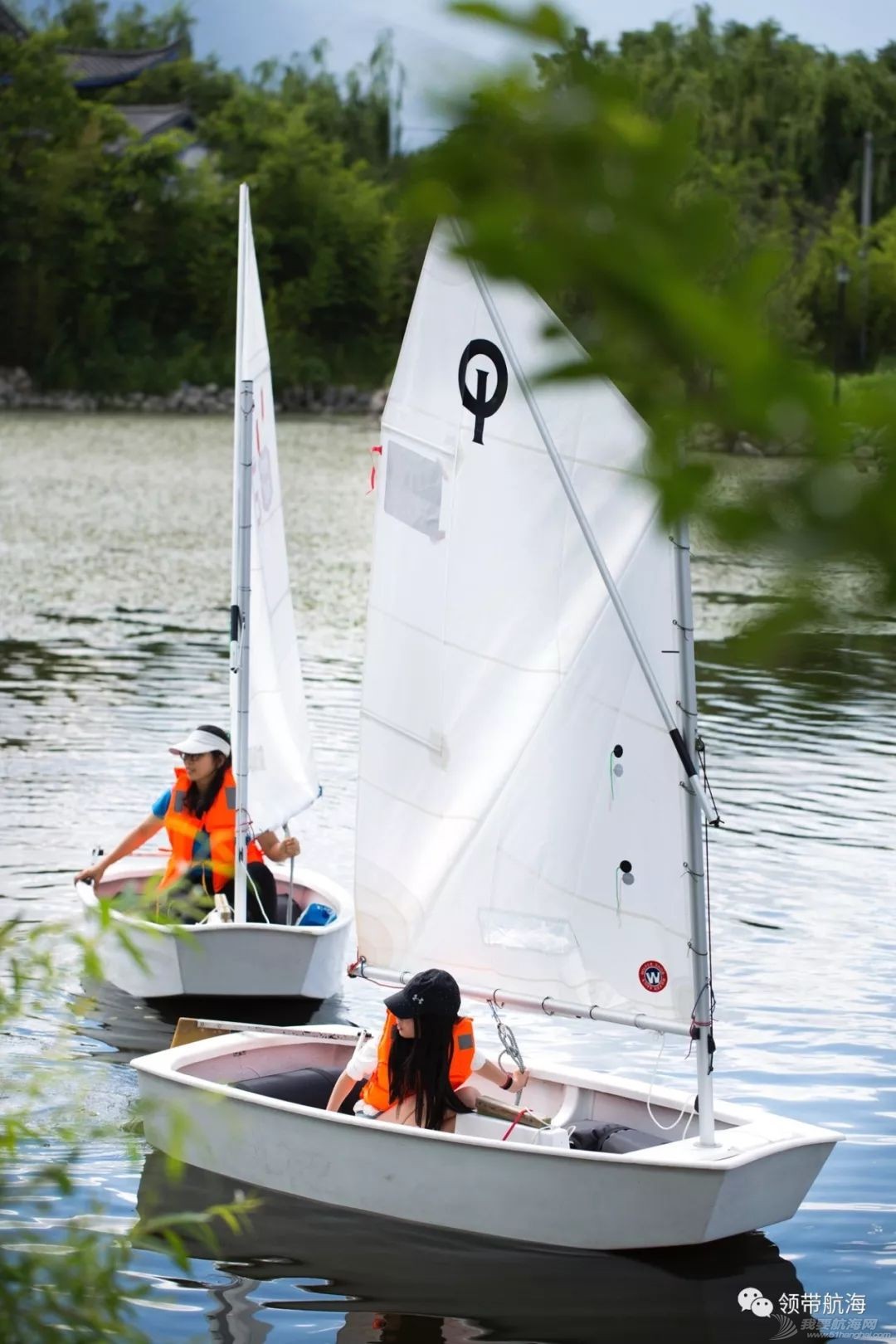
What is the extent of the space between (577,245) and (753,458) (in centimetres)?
22

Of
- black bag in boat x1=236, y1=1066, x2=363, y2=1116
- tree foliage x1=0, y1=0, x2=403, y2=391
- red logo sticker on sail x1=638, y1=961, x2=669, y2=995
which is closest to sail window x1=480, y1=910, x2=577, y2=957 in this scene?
red logo sticker on sail x1=638, y1=961, x2=669, y2=995

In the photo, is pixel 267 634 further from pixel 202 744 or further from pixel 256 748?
pixel 202 744

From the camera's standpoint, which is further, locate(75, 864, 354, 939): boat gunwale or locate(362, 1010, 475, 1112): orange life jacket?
locate(75, 864, 354, 939): boat gunwale

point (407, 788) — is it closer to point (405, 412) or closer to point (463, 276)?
point (405, 412)

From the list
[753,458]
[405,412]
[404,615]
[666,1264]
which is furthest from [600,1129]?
[753,458]

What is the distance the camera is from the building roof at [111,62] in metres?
75.3

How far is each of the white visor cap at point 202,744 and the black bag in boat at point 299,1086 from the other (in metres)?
1.90

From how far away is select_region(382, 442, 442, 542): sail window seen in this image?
23.0 ft

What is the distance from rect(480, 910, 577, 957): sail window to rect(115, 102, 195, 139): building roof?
65.7 m

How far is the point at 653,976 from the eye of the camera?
654cm

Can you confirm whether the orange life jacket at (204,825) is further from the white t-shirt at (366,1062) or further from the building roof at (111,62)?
the building roof at (111,62)

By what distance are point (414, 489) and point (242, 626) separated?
1.95 metres

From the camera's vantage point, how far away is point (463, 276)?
21.8 ft

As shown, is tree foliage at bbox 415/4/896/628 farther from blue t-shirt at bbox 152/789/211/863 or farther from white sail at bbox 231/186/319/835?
blue t-shirt at bbox 152/789/211/863
